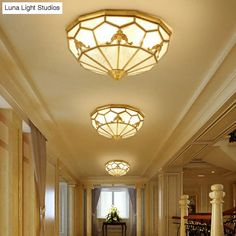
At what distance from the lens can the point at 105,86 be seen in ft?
14.5

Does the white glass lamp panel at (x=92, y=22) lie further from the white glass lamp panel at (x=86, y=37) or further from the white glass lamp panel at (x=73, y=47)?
the white glass lamp panel at (x=73, y=47)

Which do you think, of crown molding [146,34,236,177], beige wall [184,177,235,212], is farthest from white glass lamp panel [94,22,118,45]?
beige wall [184,177,235,212]

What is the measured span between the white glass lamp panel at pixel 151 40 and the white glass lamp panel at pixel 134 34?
0.04 m

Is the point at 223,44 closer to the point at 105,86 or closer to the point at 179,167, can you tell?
the point at 105,86

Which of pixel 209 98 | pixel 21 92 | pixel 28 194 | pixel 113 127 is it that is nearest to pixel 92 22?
pixel 21 92

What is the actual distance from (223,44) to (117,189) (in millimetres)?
15396

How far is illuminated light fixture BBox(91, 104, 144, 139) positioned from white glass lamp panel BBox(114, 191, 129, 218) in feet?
42.2

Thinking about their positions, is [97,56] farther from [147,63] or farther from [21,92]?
[21,92]

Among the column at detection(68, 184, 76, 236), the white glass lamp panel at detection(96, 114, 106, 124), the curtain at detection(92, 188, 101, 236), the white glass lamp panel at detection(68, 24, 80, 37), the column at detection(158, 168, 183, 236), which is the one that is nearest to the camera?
the white glass lamp panel at detection(68, 24, 80, 37)

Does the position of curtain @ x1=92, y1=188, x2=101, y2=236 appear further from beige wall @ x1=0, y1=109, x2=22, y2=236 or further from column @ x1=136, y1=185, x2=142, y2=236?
beige wall @ x1=0, y1=109, x2=22, y2=236

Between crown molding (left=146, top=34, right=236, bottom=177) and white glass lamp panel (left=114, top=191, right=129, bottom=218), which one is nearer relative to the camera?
crown molding (left=146, top=34, right=236, bottom=177)

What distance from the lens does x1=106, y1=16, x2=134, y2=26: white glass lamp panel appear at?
2.69m

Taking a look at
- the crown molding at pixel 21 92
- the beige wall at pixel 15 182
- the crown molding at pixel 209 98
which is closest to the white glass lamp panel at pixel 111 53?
the crown molding at pixel 21 92

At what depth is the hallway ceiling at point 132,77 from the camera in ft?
8.84
